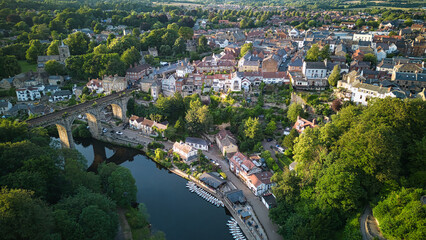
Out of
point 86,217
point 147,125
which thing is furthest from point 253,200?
point 147,125

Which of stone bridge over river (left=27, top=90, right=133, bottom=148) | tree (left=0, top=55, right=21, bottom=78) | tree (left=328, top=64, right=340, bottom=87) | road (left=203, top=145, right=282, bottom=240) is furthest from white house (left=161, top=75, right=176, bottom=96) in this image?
tree (left=0, top=55, right=21, bottom=78)

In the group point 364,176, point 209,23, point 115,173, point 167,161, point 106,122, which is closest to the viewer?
point 364,176

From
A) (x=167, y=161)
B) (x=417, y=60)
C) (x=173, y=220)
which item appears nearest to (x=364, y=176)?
(x=173, y=220)

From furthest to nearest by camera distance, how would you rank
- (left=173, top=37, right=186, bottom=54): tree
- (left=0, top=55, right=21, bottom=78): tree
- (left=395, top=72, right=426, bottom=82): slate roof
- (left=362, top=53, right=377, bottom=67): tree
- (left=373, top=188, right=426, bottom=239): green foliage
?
(left=173, top=37, right=186, bottom=54): tree
(left=0, top=55, right=21, bottom=78): tree
(left=362, top=53, right=377, bottom=67): tree
(left=395, top=72, right=426, bottom=82): slate roof
(left=373, top=188, right=426, bottom=239): green foliage

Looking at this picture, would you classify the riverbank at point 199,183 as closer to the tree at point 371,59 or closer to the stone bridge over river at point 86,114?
the stone bridge over river at point 86,114

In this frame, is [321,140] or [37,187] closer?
[37,187]

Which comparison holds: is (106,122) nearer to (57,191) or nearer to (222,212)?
(57,191)

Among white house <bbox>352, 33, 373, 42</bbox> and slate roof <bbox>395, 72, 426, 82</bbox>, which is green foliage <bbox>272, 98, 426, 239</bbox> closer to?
slate roof <bbox>395, 72, 426, 82</bbox>
